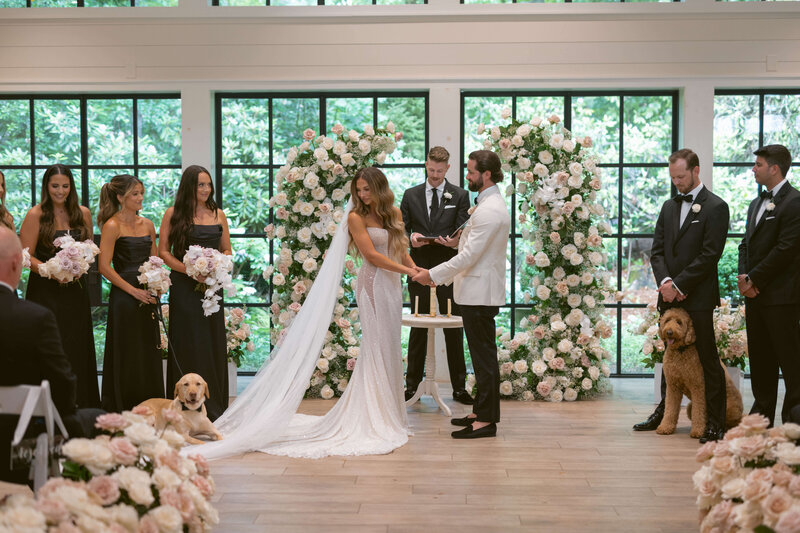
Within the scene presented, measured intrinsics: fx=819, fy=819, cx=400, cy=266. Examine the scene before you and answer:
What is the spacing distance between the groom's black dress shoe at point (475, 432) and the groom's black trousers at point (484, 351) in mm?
76

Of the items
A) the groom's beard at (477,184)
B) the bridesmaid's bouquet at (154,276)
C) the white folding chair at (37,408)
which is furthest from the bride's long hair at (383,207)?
the white folding chair at (37,408)

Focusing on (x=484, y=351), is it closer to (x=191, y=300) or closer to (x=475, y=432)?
(x=475, y=432)

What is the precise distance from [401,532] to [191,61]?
554cm

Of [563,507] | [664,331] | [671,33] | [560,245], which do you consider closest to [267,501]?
[563,507]

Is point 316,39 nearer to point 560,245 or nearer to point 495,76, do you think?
point 495,76

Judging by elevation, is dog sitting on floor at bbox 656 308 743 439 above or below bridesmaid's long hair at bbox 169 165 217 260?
below

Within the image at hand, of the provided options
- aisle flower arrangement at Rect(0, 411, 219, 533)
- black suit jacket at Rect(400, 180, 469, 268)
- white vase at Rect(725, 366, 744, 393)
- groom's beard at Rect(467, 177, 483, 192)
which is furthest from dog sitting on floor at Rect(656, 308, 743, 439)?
aisle flower arrangement at Rect(0, 411, 219, 533)

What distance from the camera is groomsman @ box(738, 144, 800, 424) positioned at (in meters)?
5.32

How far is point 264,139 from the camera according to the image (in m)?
8.02

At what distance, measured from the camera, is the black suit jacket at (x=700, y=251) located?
210 inches

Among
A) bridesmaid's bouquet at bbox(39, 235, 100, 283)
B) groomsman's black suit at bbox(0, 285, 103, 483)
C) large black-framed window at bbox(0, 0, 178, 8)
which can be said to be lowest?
groomsman's black suit at bbox(0, 285, 103, 483)

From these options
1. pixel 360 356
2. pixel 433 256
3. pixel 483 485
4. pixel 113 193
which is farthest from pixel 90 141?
pixel 483 485

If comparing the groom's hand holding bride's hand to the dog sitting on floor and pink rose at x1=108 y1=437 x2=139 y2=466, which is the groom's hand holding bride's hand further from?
pink rose at x1=108 y1=437 x2=139 y2=466

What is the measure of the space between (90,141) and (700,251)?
575 cm
